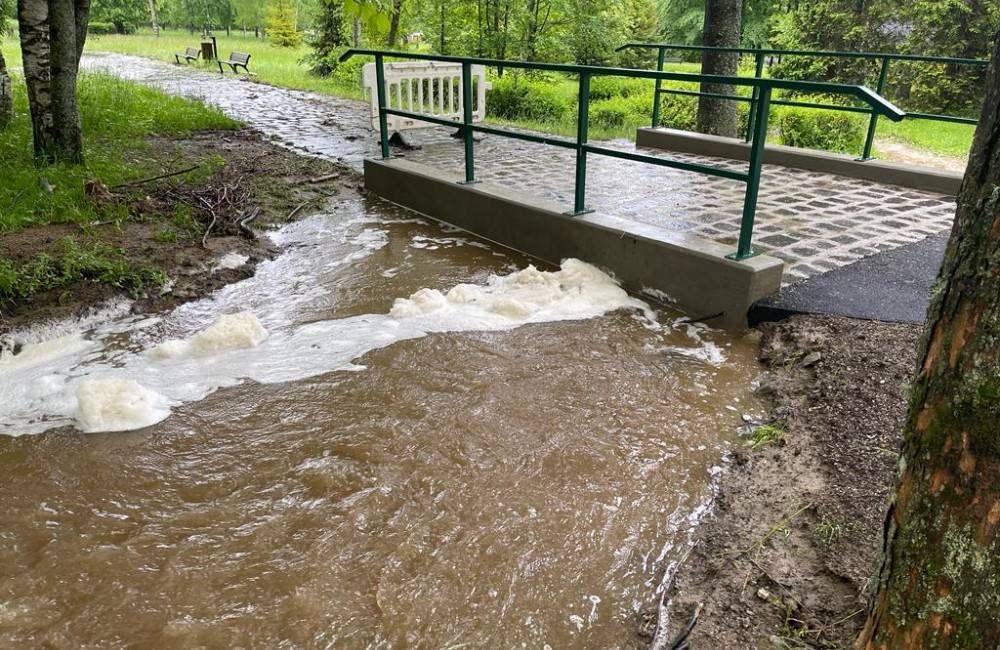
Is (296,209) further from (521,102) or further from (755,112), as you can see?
(521,102)

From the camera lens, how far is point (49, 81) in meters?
7.33

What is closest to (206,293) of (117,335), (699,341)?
(117,335)

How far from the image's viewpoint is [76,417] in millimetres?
3658

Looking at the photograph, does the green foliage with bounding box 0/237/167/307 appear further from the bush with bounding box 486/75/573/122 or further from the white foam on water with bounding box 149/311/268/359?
the bush with bounding box 486/75/573/122

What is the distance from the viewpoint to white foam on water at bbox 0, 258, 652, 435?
3.70 meters

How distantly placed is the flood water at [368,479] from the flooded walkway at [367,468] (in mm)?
11

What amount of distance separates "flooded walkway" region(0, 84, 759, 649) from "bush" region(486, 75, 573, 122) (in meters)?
10.6

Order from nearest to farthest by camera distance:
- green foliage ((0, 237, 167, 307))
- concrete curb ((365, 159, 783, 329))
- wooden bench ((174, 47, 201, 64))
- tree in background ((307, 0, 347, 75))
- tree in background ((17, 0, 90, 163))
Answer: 1. concrete curb ((365, 159, 783, 329))
2. green foliage ((0, 237, 167, 307))
3. tree in background ((17, 0, 90, 163))
4. tree in background ((307, 0, 347, 75))
5. wooden bench ((174, 47, 201, 64))

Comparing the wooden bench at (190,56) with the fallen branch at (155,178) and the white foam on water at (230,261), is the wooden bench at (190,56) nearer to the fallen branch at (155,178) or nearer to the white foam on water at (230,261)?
the fallen branch at (155,178)

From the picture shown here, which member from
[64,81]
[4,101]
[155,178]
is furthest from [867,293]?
[4,101]

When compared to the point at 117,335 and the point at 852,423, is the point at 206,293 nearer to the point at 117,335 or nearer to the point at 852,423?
the point at 117,335

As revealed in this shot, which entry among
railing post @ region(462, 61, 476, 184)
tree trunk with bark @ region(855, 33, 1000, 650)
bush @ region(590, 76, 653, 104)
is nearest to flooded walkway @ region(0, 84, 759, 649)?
tree trunk with bark @ region(855, 33, 1000, 650)

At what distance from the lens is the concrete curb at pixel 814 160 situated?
7.05 m

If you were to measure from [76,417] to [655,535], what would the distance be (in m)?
2.88
